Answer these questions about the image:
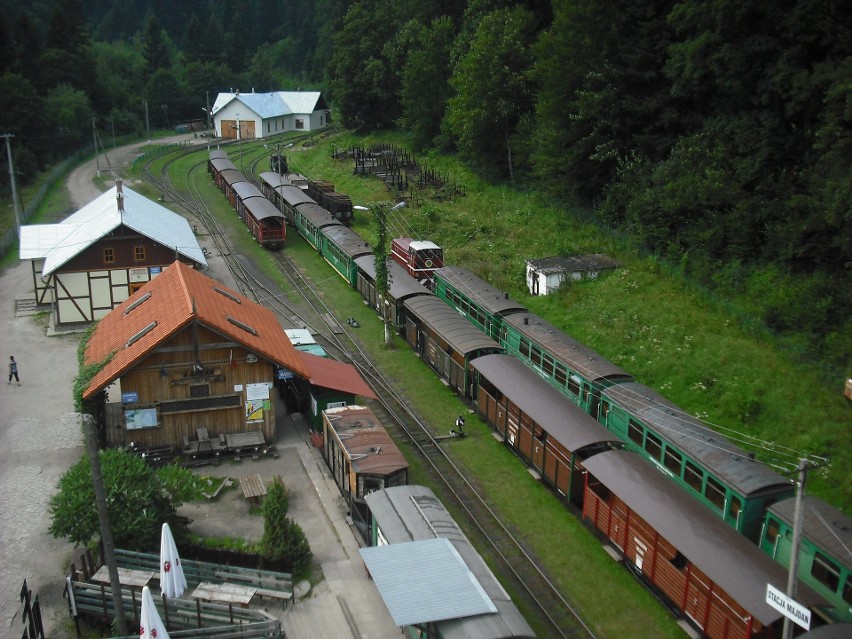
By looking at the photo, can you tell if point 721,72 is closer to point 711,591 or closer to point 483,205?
point 483,205

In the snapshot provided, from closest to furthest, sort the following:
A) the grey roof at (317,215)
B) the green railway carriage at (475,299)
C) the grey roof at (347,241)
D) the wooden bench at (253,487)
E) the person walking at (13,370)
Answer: the wooden bench at (253,487) < the person walking at (13,370) < the green railway carriage at (475,299) < the grey roof at (347,241) < the grey roof at (317,215)

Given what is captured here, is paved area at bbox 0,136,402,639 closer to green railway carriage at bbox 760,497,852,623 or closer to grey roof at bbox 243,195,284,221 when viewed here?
green railway carriage at bbox 760,497,852,623

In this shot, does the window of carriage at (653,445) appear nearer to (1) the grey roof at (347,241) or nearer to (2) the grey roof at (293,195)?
(1) the grey roof at (347,241)

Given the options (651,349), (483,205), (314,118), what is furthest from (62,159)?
(651,349)

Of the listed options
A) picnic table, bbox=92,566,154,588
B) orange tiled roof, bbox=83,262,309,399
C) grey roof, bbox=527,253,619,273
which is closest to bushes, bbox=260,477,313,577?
picnic table, bbox=92,566,154,588

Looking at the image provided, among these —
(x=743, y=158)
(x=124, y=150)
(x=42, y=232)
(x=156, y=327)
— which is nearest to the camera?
(x=156, y=327)

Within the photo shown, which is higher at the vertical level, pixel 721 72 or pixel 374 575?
pixel 721 72

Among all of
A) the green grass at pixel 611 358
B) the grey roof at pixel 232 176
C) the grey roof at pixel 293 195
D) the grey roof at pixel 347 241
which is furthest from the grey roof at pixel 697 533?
the grey roof at pixel 232 176

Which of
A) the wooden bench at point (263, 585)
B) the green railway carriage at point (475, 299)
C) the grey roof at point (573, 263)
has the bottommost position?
the wooden bench at point (263, 585)
